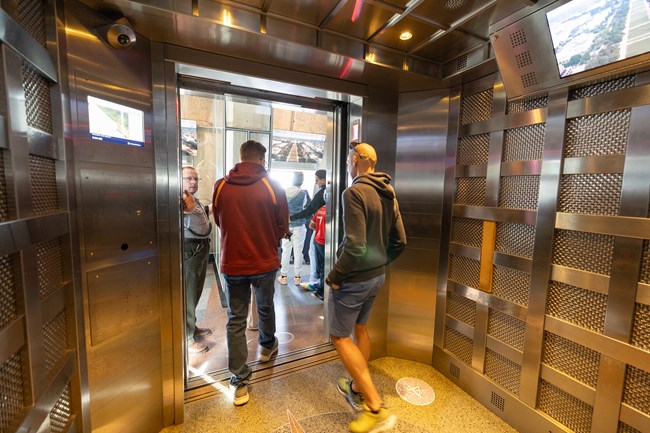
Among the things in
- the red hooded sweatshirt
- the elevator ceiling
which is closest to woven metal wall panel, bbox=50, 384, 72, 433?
the red hooded sweatshirt

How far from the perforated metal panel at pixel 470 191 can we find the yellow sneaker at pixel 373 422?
5.32 feet

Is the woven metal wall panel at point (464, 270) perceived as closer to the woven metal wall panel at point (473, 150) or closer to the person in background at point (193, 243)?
the woven metal wall panel at point (473, 150)

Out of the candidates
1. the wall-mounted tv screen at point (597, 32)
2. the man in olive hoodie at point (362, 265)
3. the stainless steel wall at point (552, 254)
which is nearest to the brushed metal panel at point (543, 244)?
the stainless steel wall at point (552, 254)

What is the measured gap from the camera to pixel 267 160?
556cm

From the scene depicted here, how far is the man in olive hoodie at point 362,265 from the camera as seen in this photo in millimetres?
1727

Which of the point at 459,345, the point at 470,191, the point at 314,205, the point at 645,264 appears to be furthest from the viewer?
the point at 314,205

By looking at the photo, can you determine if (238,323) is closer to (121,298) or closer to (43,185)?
(121,298)

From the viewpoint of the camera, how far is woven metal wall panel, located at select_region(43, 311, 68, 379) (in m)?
1.18

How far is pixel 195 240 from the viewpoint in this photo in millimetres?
2465

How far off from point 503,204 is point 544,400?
1.26 m

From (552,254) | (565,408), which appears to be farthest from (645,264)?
(565,408)

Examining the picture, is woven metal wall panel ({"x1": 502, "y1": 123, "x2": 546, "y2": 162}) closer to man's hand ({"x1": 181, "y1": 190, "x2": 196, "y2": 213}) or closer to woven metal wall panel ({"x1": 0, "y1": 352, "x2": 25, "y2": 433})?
man's hand ({"x1": 181, "y1": 190, "x2": 196, "y2": 213})

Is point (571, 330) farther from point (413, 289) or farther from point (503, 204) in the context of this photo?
point (413, 289)

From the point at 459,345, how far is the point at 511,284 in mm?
733
